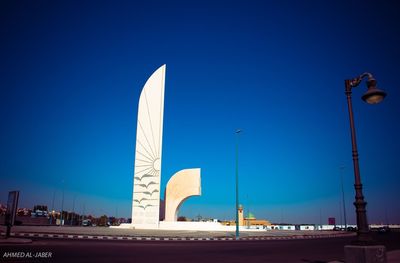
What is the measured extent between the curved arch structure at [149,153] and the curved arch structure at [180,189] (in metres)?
5.23

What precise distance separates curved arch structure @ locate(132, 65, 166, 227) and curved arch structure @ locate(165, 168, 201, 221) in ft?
17.2

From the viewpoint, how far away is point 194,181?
48094 millimetres

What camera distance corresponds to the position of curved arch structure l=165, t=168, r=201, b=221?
1892 inches

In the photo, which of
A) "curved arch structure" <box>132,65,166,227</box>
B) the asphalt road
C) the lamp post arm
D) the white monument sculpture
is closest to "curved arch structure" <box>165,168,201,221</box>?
the white monument sculpture

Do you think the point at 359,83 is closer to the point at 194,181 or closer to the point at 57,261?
the point at 57,261

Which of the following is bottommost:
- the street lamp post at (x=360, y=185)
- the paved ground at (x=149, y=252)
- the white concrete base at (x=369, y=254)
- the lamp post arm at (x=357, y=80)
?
the paved ground at (x=149, y=252)

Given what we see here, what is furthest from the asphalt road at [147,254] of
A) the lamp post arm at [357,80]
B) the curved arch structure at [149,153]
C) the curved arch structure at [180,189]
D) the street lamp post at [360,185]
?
the curved arch structure at [180,189]

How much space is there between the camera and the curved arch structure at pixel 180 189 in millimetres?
48062

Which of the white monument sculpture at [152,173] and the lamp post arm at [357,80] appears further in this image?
the white monument sculpture at [152,173]

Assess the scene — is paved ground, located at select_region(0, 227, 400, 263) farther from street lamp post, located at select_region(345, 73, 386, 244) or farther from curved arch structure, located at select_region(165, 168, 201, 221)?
curved arch structure, located at select_region(165, 168, 201, 221)

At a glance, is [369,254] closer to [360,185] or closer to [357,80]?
[360,185]

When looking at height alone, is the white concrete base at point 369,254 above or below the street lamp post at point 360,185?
below

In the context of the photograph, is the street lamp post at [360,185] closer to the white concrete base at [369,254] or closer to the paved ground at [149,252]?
the white concrete base at [369,254]

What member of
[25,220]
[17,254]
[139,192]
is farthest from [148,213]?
[25,220]
